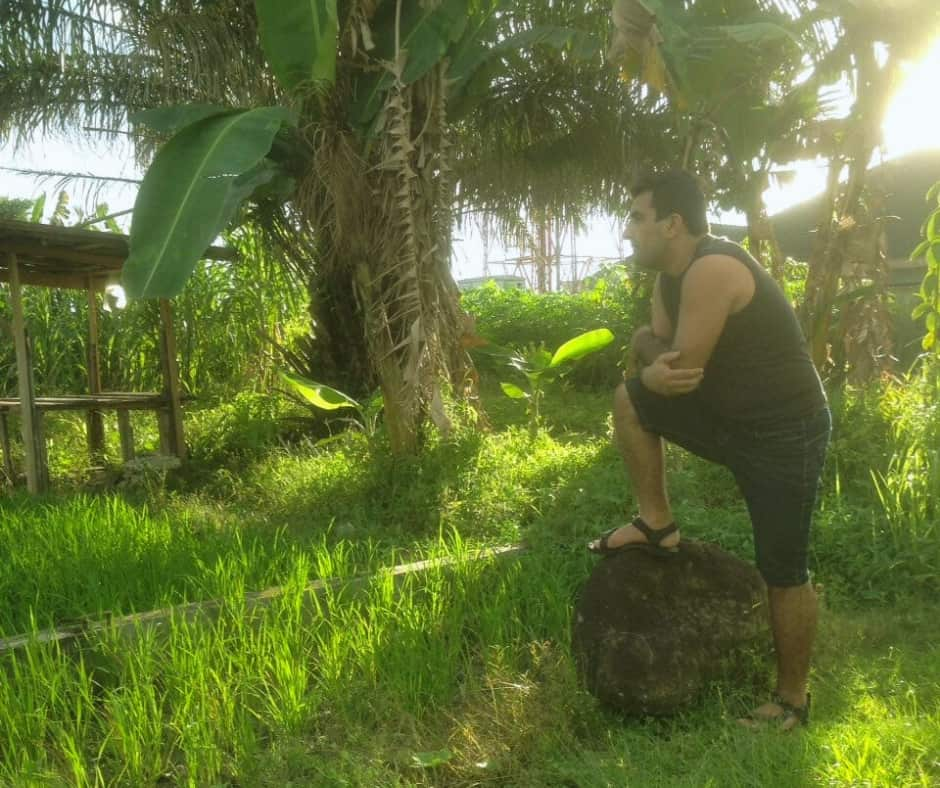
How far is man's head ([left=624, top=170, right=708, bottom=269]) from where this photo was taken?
125 inches

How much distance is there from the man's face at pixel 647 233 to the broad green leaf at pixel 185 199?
1.93 meters

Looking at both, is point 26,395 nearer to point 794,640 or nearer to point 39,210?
point 794,640

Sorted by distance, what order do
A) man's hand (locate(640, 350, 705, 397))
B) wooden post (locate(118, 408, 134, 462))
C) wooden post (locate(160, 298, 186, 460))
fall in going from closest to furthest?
man's hand (locate(640, 350, 705, 397)) → wooden post (locate(118, 408, 134, 462)) → wooden post (locate(160, 298, 186, 460))

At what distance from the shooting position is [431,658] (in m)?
3.30

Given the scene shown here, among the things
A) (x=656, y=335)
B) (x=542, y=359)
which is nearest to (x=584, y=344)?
(x=542, y=359)

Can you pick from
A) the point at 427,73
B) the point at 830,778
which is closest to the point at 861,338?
the point at 427,73

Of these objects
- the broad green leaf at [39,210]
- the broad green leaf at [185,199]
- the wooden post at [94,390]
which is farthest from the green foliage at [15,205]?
the broad green leaf at [185,199]

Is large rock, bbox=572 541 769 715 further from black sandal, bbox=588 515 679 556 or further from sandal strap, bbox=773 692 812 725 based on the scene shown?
sandal strap, bbox=773 692 812 725

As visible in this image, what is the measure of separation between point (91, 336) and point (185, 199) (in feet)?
16.1

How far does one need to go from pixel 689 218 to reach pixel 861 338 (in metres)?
4.14

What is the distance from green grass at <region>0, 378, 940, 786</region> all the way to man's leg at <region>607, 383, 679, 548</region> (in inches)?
23.6

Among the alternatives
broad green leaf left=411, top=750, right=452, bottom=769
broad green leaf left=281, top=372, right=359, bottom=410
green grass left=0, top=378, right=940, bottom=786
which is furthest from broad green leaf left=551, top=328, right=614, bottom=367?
broad green leaf left=411, top=750, right=452, bottom=769

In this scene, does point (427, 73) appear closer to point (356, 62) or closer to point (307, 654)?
point (356, 62)

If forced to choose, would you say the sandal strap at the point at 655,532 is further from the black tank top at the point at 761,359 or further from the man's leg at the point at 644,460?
the black tank top at the point at 761,359
